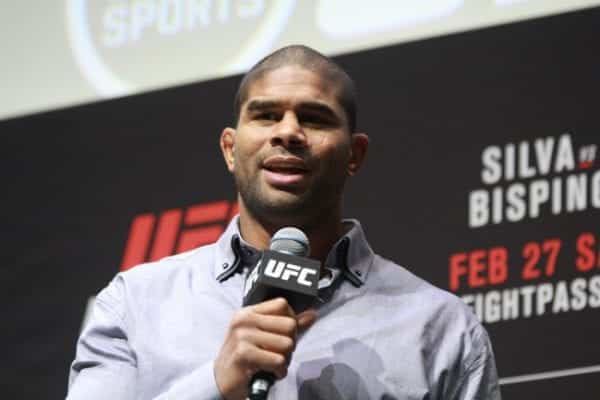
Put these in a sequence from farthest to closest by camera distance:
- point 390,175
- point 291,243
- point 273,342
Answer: point 390,175, point 291,243, point 273,342

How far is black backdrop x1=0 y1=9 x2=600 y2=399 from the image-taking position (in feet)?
8.29

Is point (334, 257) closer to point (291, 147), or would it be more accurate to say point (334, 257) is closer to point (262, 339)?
point (291, 147)

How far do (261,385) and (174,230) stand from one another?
1.62 m

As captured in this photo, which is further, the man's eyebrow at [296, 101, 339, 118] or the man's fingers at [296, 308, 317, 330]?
the man's eyebrow at [296, 101, 339, 118]

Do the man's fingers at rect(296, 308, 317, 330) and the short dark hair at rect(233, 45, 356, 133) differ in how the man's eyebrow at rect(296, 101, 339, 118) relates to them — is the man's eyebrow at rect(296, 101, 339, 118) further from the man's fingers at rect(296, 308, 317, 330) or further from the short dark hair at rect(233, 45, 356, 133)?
the man's fingers at rect(296, 308, 317, 330)

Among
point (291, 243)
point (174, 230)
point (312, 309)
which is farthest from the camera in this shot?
point (174, 230)

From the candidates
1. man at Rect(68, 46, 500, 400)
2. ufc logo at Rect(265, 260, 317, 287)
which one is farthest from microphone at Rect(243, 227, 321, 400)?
man at Rect(68, 46, 500, 400)

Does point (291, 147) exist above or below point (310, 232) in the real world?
above

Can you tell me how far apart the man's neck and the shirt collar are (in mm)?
15

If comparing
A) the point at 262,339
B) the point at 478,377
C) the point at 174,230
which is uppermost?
the point at 262,339

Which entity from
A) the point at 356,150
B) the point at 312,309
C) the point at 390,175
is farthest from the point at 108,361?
the point at 390,175

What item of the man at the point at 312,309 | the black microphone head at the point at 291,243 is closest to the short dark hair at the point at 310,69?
the man at the point at 312,309

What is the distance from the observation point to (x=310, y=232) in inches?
74.8

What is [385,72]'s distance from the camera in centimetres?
289
